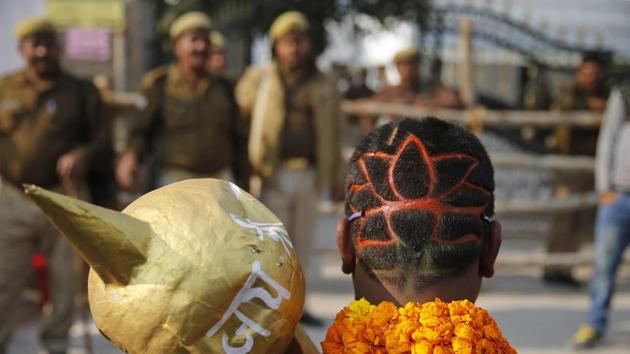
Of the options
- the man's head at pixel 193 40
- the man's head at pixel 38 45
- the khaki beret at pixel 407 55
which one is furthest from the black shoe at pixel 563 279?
the man's head at pixel 38 45

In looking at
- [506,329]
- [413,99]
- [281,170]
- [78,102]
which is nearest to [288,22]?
[281,170]

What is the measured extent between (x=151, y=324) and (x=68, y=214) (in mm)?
213

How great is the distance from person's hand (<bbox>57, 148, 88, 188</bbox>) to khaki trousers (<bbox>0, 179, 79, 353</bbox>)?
0.23m

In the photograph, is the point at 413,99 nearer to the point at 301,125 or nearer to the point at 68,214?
the point at 301,125

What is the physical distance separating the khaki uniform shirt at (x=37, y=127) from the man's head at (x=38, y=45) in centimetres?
8

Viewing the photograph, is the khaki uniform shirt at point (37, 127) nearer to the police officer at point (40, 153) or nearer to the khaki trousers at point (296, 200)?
the police officer at point (40, 153)

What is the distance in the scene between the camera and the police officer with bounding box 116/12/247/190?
432cm

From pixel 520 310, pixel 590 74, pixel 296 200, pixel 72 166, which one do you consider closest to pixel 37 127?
pixel 72 166

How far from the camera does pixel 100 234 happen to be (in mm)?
1088

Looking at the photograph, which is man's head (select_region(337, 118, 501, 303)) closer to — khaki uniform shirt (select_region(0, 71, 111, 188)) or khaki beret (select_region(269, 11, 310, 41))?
khaki uniform shirt (select_region(0, 71, 111, 188))

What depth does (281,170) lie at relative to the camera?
15.9 ft

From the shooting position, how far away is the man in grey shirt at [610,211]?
14.6 ft

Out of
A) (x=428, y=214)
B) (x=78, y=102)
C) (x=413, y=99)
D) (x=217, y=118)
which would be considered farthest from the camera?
(x=413, y=99)

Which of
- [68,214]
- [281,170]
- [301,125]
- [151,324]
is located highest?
[68,214]
